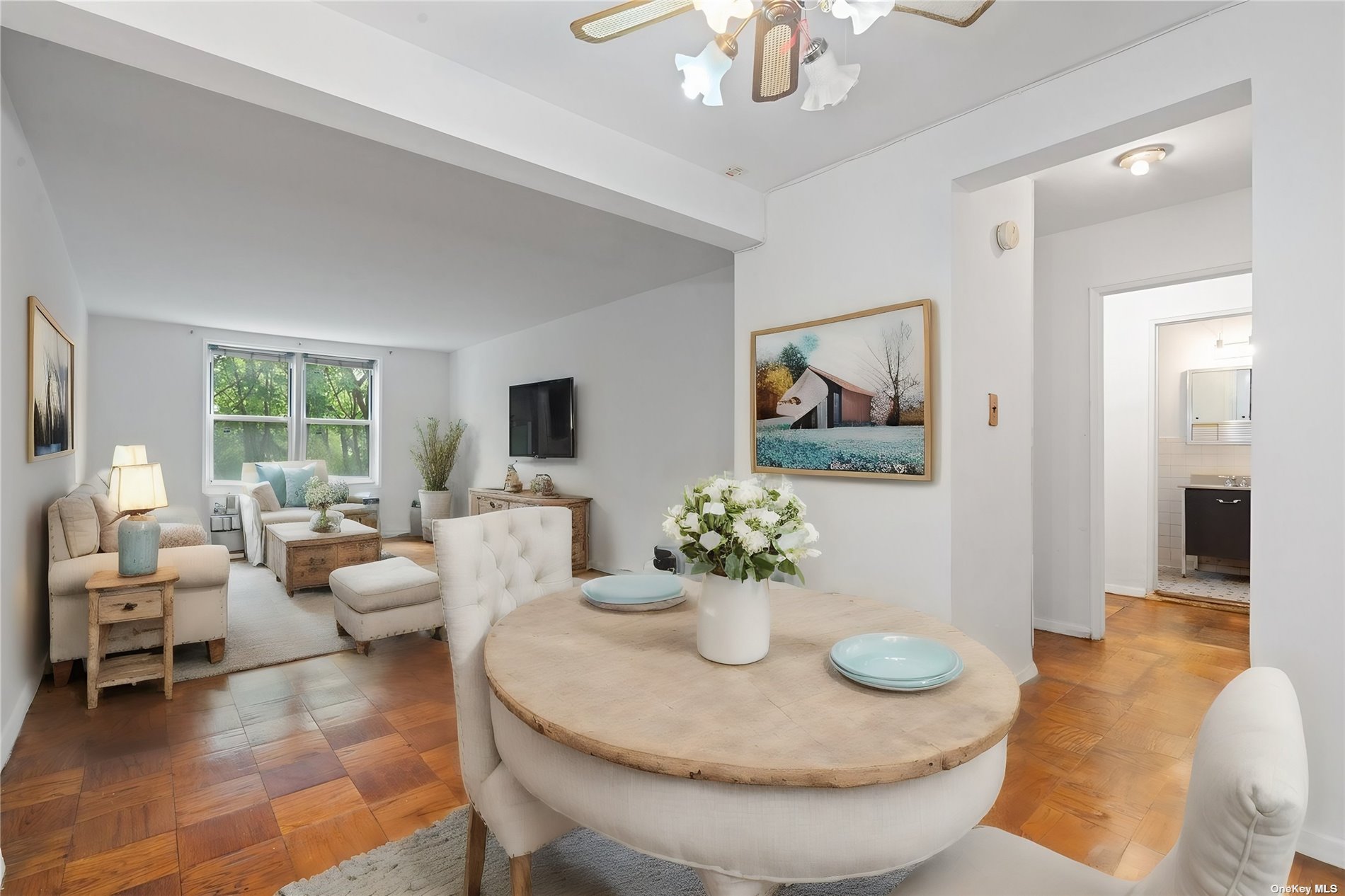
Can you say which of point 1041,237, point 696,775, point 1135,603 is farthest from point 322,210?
point 1135,603

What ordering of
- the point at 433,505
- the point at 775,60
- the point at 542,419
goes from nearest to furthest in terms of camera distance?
the point at 775,60, the point at 542,419, the point at 433,505

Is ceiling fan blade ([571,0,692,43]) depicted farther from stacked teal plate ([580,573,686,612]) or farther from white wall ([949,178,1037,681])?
white wall ([949,178,1037,681])

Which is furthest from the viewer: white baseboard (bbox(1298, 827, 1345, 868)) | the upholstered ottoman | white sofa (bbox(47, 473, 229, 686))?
the upholstered ottoman

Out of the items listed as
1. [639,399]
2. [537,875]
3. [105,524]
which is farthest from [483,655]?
[639,399]

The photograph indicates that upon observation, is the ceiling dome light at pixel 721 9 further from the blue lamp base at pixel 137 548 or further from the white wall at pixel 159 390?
the white wall at pixel 159 390

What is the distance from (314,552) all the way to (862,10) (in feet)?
16.7

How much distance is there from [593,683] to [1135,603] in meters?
5.05

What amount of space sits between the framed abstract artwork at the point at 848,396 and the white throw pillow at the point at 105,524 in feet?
12.4

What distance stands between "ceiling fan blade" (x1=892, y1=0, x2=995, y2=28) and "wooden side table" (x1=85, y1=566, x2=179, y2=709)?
3677 mm

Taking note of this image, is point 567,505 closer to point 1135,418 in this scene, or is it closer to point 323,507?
point 323,507

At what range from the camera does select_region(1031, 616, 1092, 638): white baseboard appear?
3.84 m

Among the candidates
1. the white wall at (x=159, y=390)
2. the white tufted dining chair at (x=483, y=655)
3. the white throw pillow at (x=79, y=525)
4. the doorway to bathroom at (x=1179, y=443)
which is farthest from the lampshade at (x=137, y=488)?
the doorway to bathroom at (x=1179, y=443)

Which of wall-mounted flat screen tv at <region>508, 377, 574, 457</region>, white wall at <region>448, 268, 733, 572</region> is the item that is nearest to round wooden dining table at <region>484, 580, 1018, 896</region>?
white wall at <region>448, 268, 733, 572</region>

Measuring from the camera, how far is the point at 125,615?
2.90 meters
